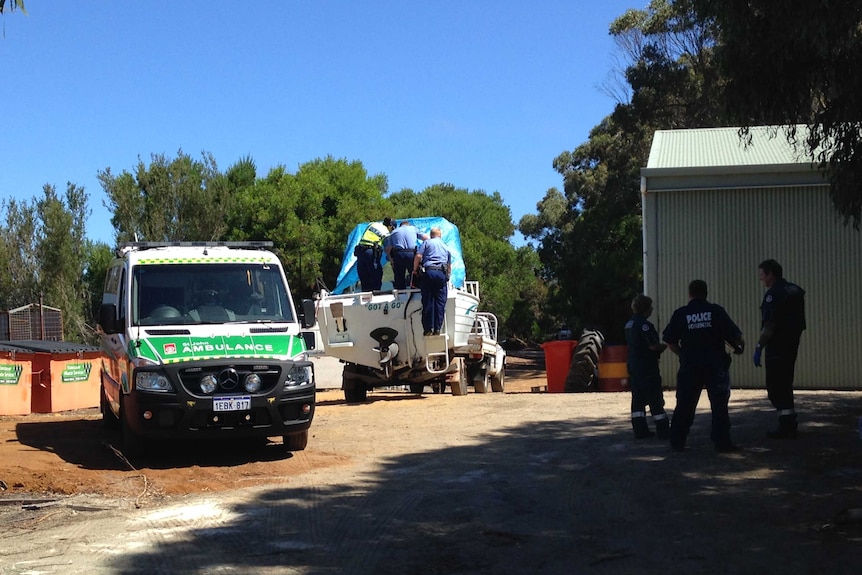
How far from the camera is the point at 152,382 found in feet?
32.7

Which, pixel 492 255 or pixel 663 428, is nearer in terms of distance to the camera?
pixel 663 428

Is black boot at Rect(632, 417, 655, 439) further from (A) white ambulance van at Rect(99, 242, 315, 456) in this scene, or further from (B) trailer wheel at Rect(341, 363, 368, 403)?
(B) trailer wheel at Rect(341, 363, 368, 403)

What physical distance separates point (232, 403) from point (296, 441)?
1.16 metres

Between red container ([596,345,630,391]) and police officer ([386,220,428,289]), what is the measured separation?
13.4ft

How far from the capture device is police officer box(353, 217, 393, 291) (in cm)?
1630

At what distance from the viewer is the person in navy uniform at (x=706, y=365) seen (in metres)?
9.15

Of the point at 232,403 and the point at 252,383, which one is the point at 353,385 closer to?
the point at 252,383

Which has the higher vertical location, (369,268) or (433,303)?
(369,268)

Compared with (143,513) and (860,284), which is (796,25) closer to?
(143,513)

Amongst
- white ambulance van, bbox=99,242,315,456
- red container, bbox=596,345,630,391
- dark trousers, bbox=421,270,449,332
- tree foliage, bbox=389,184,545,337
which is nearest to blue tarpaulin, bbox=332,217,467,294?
dark trousers, bbox=421,270,449,332

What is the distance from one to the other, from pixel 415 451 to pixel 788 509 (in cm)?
437

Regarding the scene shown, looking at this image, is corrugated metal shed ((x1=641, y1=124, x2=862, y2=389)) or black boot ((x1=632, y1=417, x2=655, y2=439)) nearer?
black boot ((x1=632, y1=417, x2=655, y2=439))

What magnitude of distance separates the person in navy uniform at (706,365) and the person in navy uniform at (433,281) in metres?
5.89

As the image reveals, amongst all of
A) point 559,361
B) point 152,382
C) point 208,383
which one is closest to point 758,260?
point 559,361
